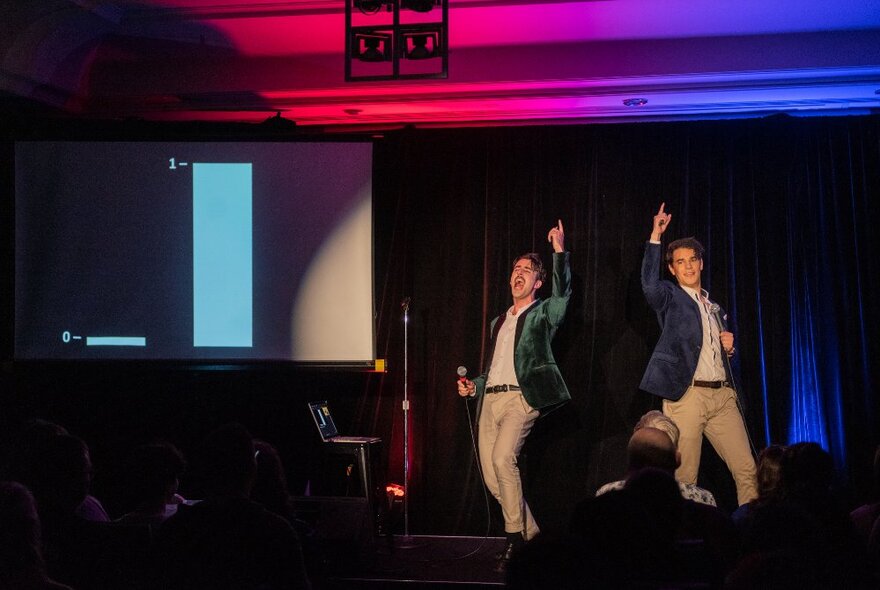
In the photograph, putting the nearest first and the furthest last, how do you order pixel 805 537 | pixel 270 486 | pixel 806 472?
1. pixel 805 537
2. pixel 806 472
3. pixel 270 486

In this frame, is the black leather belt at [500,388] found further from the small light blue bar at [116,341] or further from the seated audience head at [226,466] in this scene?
the seated audience head at [226,466]

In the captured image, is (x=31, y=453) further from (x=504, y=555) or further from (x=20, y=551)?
(x=504, y=555)

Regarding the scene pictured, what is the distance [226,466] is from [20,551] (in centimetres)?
62

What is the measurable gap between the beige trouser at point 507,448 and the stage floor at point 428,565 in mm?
344

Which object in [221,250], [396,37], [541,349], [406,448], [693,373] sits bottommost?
[406,448]

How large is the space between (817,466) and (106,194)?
15.4 feet

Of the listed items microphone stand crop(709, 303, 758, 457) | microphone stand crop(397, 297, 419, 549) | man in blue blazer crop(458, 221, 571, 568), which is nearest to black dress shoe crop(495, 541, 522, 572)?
man in blue blazer crop(458, 221, 571, 568)

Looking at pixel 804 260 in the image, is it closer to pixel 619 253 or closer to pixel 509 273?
pixel 619 253

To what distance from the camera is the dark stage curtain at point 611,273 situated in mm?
5793

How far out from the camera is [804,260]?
5848 millimetres

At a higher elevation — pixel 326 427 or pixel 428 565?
pixel 326 427

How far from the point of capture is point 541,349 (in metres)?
5.29

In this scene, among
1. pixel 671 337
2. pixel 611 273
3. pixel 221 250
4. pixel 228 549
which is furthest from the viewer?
pixel 611 273

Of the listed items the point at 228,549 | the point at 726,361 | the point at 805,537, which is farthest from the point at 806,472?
the point at 726,361
